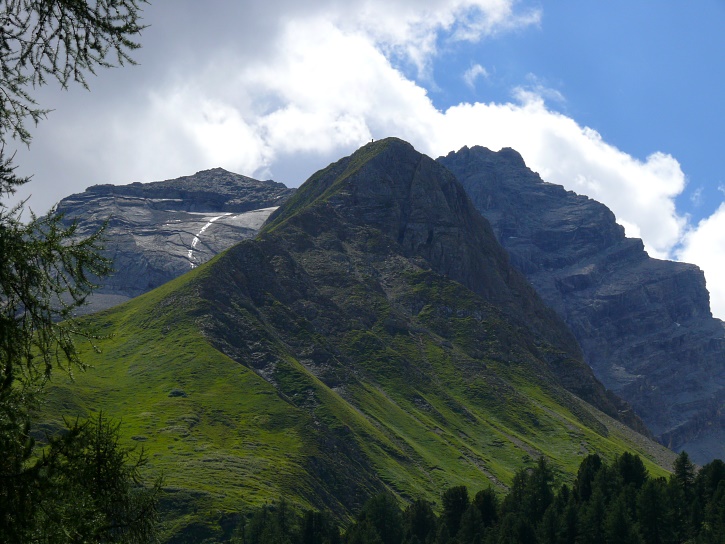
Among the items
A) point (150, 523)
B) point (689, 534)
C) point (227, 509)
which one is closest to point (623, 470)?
point (689, 534)

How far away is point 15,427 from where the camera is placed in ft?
58.4

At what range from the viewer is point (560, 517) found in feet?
422

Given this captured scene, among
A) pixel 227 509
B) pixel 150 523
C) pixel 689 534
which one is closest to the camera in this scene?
pixel 150 523

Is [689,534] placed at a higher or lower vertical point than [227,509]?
higher

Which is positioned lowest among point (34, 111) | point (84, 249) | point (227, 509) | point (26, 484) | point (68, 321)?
point (227, 509)

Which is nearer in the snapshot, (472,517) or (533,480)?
(472,517)

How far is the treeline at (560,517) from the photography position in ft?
406

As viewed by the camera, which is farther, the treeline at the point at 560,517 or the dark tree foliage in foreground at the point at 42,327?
the treeline at the point at 560,517

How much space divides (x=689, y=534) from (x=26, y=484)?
122 meters

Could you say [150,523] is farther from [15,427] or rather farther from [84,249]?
[84,249]

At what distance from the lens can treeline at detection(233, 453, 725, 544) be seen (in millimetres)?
123688

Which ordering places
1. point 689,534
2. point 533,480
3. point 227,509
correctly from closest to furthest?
Result: point 689,534 < point 533,480 < point 227,509

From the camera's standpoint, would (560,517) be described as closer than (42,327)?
No

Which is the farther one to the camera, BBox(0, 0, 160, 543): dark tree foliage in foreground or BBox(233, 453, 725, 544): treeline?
BBox(233, 453, 725, 544): treeline
